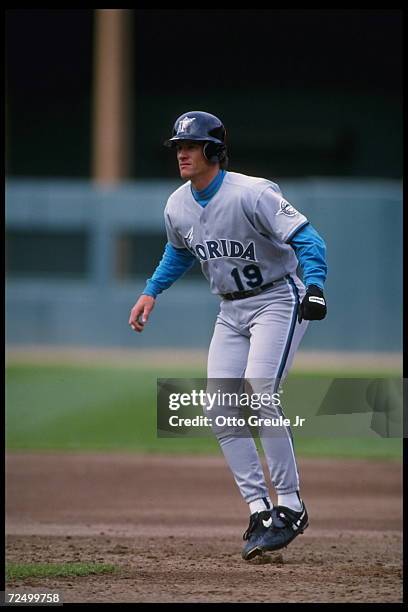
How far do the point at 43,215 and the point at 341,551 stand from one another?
13634 mm

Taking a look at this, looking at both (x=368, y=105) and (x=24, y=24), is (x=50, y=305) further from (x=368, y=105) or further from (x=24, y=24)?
(x=368, y=105)

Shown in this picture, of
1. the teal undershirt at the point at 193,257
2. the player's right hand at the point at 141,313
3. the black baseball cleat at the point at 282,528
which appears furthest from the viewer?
the player's right hand at the point at 141,313

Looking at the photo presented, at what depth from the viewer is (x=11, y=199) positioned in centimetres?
1834

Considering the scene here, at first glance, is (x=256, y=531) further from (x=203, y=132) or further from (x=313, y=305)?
(x=203, y=132)

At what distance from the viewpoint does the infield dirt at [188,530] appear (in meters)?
4.51

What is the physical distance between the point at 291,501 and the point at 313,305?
0.98 metres

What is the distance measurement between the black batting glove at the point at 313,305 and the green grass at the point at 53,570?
1461mm

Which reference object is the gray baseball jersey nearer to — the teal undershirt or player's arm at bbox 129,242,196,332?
the teal undershirt

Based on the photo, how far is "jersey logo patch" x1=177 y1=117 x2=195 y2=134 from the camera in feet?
16.6

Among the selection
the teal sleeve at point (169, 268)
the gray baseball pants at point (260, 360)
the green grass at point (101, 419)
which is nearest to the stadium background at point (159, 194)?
the green grass at point (101, 419)

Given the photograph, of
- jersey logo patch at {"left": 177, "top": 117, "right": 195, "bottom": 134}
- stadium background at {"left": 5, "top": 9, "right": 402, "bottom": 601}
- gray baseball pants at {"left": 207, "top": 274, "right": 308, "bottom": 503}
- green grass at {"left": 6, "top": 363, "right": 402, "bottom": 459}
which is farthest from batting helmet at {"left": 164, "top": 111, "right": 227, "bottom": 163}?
stadium background at {"left": 5, "top": 9, "right": 402, "bottom": 601}

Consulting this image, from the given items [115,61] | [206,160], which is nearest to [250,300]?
[206,160]

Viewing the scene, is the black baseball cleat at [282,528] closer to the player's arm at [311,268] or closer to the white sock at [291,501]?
the white sock at [291,501]

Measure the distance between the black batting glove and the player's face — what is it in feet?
2.60
